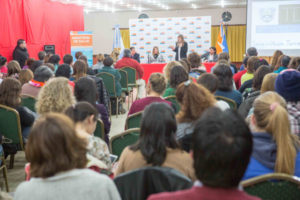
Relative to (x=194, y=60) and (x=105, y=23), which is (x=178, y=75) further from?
(x=105, y=23)

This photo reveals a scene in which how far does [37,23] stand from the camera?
1098 centimetres

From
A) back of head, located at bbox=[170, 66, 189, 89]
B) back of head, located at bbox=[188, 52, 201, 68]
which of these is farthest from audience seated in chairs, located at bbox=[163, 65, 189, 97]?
back of head, located at bbox=[188, 52, 201, 68]

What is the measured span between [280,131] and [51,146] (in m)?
1.11

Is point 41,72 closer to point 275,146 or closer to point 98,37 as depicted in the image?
point 275,146

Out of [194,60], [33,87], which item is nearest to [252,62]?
[194,60]

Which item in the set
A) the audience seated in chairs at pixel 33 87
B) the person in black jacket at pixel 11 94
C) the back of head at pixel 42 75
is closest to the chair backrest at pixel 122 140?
the person in black jacket at pixel 11 94

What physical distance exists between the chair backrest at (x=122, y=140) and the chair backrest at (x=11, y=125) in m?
1.21

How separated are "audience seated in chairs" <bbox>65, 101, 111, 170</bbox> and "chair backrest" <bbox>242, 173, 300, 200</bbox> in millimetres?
908

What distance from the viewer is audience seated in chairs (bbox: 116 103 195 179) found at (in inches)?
61.7

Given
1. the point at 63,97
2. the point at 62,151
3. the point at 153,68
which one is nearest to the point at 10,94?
the point at 63,97

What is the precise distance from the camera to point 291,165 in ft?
5.36

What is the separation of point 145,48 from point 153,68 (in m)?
3.64

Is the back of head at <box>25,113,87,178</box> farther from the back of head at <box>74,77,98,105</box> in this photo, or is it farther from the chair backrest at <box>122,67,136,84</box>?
the chair backrest at <box>122,67,136,84</box>

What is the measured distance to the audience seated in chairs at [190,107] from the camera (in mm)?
2309
